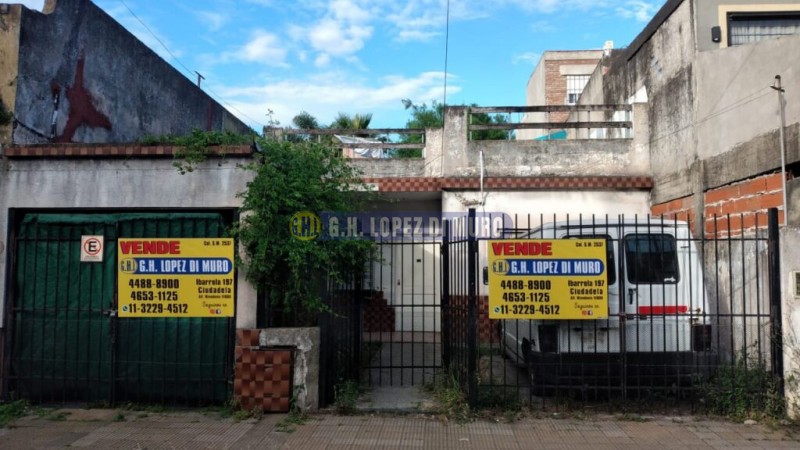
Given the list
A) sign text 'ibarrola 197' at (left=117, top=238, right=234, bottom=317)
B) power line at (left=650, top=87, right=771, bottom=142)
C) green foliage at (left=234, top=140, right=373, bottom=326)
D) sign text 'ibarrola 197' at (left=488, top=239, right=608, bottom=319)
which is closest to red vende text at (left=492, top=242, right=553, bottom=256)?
sign text 'ibarrola 197' at (left=488, top=239, right=608, bottom=319)

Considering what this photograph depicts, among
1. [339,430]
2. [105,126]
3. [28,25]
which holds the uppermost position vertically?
[28,25]

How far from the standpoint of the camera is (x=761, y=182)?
7160mm

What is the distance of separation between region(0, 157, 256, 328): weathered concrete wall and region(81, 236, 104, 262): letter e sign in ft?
1.36

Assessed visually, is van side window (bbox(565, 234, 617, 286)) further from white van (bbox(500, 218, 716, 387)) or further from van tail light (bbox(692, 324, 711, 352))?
van tail light (bbox(692, 324, 711, 352))

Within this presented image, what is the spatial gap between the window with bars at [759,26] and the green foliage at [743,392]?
5.44 meters

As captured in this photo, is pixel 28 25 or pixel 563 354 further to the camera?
pixel 28 25

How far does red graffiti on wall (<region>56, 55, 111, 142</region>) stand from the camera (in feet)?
27.4

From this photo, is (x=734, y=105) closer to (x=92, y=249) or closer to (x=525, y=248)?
(x=525, y=248)

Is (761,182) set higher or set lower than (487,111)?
lower

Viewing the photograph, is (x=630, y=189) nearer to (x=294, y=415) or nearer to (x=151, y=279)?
(x=294, y=415)

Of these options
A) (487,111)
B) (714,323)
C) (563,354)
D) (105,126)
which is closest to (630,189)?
(487,111)

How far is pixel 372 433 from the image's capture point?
5688 mm

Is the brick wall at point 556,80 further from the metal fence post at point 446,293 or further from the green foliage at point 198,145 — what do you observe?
the green foliage at point 198,145

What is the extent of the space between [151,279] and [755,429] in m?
6.74
